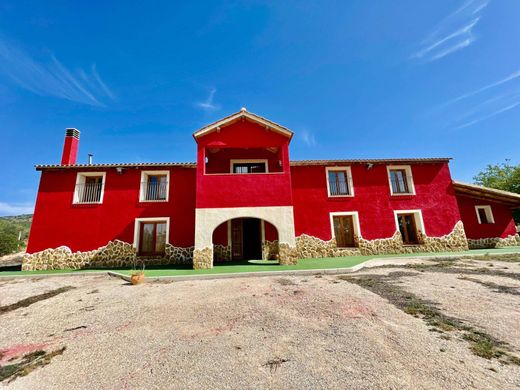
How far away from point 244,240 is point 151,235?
539cm

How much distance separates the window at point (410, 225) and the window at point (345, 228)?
2757 mm

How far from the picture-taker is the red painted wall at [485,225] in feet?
47.1

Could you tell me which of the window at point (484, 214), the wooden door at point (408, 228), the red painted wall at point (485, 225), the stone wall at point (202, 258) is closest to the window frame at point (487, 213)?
the window at point (484, 214)

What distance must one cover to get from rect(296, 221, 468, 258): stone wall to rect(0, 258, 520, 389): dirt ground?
589 centimetres

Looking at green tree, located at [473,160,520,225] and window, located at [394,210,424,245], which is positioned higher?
green tree, located at [473,160,520,225]

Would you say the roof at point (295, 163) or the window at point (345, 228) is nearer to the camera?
the roof at point (295, 163)

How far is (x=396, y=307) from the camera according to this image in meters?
4.72

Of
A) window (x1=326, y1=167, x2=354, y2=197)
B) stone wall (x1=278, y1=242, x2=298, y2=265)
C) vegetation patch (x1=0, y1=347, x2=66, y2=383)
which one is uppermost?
window (x1=326, y1=167, x2=354, y2=197)

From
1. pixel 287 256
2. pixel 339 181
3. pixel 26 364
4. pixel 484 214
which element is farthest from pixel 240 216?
pixel 484 214

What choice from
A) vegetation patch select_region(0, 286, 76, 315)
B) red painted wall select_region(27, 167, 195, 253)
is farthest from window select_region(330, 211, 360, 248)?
vegetation patch select_region(0, 286, 76, 315)

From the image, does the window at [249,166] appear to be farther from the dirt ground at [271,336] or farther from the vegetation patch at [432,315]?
the vegetation patch at [432,315]

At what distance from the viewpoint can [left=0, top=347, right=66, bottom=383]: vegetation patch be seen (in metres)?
2.92

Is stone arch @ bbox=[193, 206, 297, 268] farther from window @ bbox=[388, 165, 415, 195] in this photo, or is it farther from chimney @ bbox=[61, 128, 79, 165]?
chimney @ bbox=[61, 128, 79, 165]

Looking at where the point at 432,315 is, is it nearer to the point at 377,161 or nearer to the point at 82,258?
the point at 377,161
